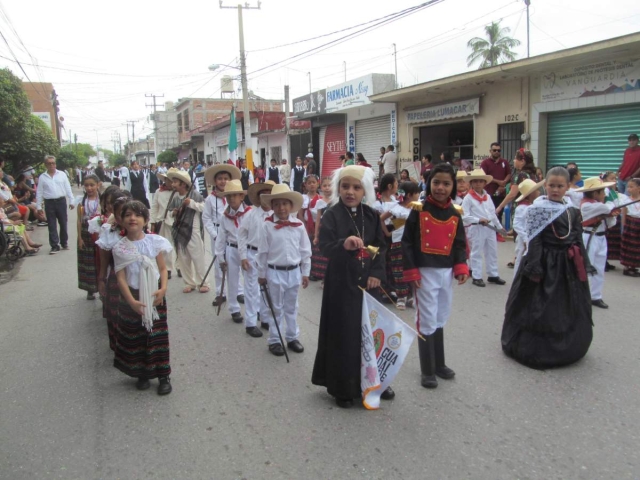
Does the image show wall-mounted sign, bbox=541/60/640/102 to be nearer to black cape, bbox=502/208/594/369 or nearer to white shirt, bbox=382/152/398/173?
white shirt, bbox=382/152/398/173

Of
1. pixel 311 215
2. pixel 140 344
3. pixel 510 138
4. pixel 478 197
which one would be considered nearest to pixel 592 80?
pixel 510 138

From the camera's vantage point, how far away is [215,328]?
229 inches

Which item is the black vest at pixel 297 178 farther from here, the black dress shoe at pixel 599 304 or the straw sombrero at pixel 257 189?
the black dress shoe at pixel 599 304

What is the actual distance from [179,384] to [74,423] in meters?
0.85

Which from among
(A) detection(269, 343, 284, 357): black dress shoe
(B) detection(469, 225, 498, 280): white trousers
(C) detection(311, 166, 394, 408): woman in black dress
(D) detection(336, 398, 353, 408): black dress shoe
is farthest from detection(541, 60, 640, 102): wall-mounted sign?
(D) detection(336, 398, 353, 408): black dress shoe

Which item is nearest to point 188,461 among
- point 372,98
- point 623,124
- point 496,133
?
point 623,124

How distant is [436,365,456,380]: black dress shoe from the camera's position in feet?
13.9

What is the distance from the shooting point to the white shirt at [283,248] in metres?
4.85

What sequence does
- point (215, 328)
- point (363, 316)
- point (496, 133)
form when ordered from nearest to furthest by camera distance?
point (363, 316), point (215, 328), point (496, 133)

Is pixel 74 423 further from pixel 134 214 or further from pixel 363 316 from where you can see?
pixel 363 316

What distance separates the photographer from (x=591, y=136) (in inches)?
496

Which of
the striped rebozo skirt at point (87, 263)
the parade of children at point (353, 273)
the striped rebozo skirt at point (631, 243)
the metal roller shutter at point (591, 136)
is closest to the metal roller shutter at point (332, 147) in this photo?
the metal roller shutter at point (591, 136)

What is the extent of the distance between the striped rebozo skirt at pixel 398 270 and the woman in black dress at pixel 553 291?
197cm

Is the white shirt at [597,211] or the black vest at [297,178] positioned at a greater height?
the black vest at [297,178]
